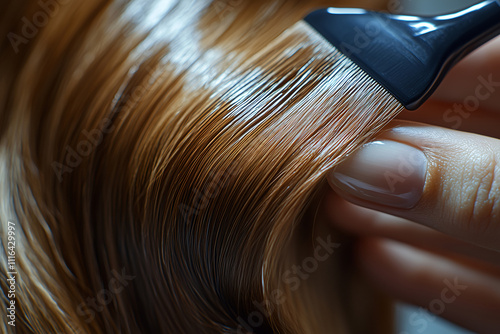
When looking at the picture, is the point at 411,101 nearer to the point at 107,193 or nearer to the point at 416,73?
the point at 416,73

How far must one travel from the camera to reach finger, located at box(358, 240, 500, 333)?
690 mm

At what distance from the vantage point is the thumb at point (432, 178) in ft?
1.47

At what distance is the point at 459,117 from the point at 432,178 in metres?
0.20

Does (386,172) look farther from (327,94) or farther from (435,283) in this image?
(435,283)

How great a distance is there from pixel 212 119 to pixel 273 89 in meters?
0.07

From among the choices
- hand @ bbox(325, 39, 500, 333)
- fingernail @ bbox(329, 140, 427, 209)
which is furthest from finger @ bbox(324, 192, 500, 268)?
fingernail @ bbox(329, 140, 427, 209)

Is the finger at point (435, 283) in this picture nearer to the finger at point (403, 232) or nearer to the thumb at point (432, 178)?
the finger at point (403, 232)

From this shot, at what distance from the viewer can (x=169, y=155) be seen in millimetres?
445

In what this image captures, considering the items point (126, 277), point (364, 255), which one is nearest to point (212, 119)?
point (126, 277)

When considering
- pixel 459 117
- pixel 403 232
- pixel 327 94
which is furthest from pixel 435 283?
pixel 327 94

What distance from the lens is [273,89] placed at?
454mm

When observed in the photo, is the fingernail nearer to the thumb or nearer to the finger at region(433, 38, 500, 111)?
the thumb

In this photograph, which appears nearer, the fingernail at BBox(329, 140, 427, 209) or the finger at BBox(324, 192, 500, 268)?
the fingernail at BBox(329, 140, 427, 209)

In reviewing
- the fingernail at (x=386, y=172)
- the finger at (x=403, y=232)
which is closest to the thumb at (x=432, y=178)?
the fingernail at (x=386, y=172)
